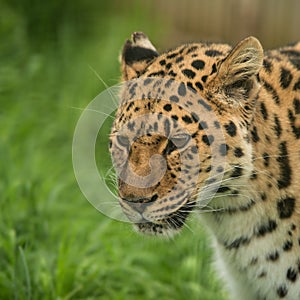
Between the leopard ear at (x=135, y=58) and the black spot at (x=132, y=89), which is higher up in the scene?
the leopard ear at (x=135, y=58)

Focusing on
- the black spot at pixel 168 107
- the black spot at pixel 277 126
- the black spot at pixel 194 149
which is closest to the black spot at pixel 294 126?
the black spot at pixel 277 126

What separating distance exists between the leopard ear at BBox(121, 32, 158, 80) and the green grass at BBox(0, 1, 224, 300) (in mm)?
585

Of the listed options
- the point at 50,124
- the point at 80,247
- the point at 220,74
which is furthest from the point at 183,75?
the point at 50,124

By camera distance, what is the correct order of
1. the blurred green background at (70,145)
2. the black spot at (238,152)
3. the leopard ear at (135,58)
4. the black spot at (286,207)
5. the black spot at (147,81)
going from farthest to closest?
the blurred green background at (70,145) < the leopard ear at (135,58) < the black spot at (286,207) < the black spot at (147,81) < the black spot at (238,152)

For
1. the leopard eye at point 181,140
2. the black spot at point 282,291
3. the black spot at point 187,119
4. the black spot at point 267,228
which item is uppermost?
the black spot at point 187,119

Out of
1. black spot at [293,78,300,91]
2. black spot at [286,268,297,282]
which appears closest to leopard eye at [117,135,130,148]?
black spot at [293,78,300,91]

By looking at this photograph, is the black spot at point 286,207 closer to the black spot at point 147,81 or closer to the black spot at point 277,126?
the black spot at point 277,126

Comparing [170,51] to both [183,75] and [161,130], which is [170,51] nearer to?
[183,75]

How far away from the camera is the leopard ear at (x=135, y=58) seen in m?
4.81

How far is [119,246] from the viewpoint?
6523 mm

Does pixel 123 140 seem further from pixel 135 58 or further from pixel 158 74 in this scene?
pixel 135 58

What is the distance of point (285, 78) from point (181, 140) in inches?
36.6

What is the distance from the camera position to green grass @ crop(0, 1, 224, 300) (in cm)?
557

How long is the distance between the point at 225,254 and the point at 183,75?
126 centimetres
